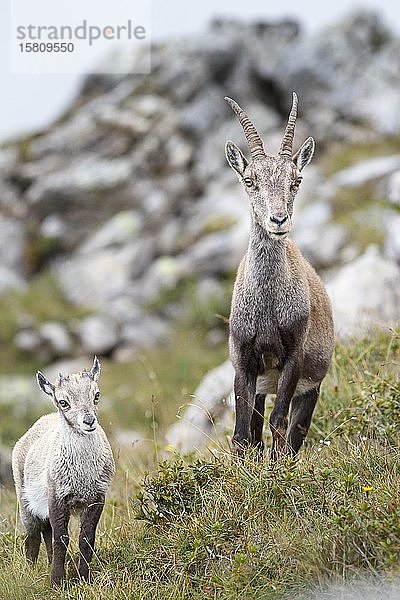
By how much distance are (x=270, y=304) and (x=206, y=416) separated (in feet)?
10.5

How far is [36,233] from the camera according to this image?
2648cm

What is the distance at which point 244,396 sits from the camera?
7.02m

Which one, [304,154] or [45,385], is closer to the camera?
[45,385]

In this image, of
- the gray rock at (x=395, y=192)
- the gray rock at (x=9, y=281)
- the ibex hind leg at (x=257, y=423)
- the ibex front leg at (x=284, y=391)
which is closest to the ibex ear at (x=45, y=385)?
the ibex front leg at (x=284, y=391)

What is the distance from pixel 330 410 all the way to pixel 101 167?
19324 mm

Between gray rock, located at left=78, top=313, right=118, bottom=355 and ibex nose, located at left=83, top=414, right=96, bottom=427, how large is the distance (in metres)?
14.7

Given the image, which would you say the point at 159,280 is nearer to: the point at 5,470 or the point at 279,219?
the point at 5,470

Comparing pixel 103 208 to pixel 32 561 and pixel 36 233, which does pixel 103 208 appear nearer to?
pixel 36 233

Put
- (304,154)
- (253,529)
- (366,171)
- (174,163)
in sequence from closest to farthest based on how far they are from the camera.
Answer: (253,529), (304,154), (366,171), (174,163)

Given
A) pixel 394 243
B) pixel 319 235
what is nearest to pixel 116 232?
pixel 319 235

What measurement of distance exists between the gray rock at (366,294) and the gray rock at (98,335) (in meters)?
8.28

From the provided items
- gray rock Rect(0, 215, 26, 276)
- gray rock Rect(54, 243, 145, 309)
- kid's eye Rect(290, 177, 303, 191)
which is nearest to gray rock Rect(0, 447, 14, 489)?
kid's eye Rect(290, 177, 303, 191)

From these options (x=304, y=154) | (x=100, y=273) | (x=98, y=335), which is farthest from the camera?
(x=100, y=273)

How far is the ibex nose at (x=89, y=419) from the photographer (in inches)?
245
